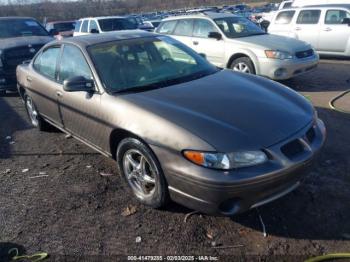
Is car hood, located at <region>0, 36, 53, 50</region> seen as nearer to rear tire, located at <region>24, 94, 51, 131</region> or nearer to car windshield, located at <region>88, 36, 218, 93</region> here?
rear tire, located at <region>24, 94, 51, 131</region>

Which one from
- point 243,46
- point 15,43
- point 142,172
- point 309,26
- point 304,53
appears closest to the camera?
point 142,172

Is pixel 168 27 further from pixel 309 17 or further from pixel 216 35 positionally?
pixel 309 17

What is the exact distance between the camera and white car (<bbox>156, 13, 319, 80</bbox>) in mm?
7785

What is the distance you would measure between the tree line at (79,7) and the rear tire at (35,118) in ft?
126

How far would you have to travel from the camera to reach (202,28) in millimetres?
9109

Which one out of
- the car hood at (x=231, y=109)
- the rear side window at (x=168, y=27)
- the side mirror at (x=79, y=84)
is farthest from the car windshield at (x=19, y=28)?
the car hood at (x=231, y=109)

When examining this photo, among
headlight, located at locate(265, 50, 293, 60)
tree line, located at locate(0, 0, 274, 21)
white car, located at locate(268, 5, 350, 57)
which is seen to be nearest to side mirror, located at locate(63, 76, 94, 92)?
headlight, located at locate(265, 50, 293, 60)

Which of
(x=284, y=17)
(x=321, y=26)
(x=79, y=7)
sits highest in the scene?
(x=284, y=17)

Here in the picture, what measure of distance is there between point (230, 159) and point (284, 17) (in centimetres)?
1108

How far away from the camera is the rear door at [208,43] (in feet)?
28.3

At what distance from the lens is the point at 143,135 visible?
11.0 ft

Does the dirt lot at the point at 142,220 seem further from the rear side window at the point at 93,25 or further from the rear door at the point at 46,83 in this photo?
the rear side window at the point at 93,25

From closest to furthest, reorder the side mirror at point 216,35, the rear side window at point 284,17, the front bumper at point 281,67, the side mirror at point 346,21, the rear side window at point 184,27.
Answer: the front bumper at point 281,67
the side mirror at point 216,35
the rear side window at point 184,27
the side mirror at point 346,21
the rear side window at point 284,17

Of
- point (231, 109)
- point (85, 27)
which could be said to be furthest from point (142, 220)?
point (85, 27)
